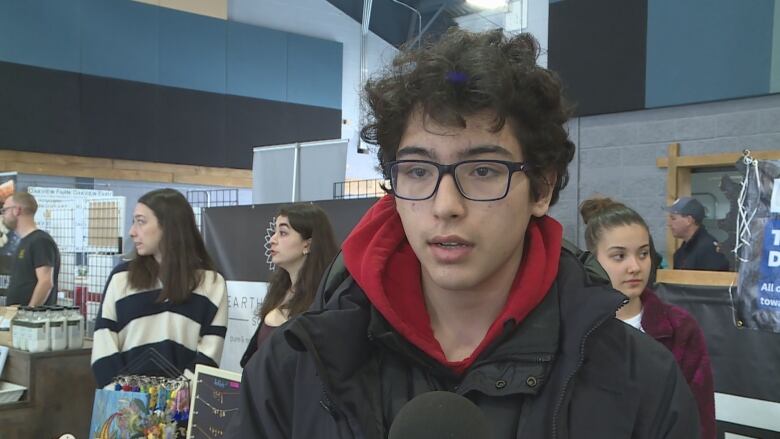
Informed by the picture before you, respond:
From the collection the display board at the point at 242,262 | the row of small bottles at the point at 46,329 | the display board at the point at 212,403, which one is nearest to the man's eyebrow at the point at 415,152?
the display board at the point at 212,403

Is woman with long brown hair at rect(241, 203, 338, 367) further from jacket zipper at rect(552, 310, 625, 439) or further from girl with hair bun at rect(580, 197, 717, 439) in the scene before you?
jacket zipper at rect(552, 310, 625, 439)

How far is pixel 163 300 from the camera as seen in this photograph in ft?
9.68

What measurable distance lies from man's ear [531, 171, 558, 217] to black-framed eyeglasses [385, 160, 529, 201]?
8 cm

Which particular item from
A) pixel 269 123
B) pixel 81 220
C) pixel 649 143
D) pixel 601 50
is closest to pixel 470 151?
pixel 649 143

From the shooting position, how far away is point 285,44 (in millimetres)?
11680

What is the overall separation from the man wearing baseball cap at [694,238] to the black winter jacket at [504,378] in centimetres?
341

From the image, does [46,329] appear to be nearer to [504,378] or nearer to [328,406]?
[328,406]

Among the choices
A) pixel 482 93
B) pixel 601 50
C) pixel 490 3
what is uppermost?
pixel 490 3

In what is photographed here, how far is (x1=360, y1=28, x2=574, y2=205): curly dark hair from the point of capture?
3.49 ft

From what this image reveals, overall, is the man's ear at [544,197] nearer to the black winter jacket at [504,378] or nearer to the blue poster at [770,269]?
the black winter jacket at [504,378]

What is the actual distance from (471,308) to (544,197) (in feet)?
0.74

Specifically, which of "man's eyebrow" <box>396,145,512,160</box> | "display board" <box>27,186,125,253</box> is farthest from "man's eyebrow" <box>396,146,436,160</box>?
"display board" <box>27,186,125,253</box>

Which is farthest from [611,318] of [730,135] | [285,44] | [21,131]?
[285,44]

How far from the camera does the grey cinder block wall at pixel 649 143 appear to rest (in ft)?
14.6
